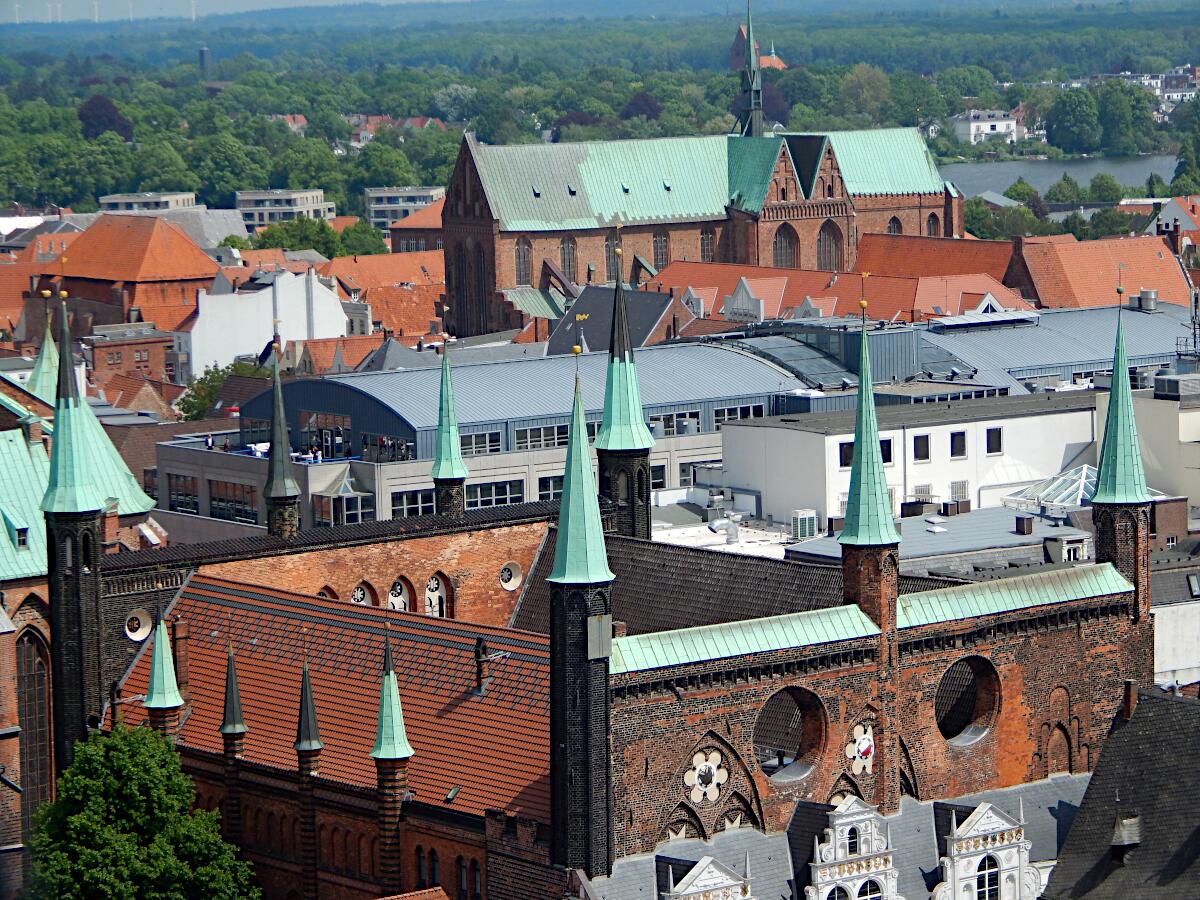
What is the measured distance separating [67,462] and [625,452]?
1499cm

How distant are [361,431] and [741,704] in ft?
191

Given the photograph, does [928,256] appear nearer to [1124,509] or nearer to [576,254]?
[576,254]

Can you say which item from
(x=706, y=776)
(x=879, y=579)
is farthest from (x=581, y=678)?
(x=879, y=579)

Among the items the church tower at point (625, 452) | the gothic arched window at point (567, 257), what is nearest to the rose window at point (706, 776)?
the church tower at point (625, 452)

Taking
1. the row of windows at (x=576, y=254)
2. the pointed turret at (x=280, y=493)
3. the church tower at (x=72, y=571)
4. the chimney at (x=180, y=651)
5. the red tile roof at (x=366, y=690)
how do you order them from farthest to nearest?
the row of windows at (x=576, y=254) → the pointed turret at (x=280, y=493) → the chimney at (x=180, y=651) → the church tower at (x=72, y=571) → the red tile roof at (x=366, y=690)

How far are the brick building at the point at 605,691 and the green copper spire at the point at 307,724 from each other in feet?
0.21

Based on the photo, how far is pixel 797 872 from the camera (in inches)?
2498

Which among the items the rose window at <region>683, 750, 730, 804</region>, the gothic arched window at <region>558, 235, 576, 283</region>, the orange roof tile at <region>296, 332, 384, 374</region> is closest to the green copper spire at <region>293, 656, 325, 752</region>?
the rose window at <region>683, 750, 730, 804</region>

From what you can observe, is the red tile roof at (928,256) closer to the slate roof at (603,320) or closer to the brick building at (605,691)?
the slate roof at (603,320)

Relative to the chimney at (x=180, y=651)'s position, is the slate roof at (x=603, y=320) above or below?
below

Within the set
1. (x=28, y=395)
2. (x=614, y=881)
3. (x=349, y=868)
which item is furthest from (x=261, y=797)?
(x=28, y=395)

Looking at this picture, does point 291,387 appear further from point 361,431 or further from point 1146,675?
point 1146,675

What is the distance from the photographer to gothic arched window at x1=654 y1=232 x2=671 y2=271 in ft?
626

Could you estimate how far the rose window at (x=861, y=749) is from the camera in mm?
65625
